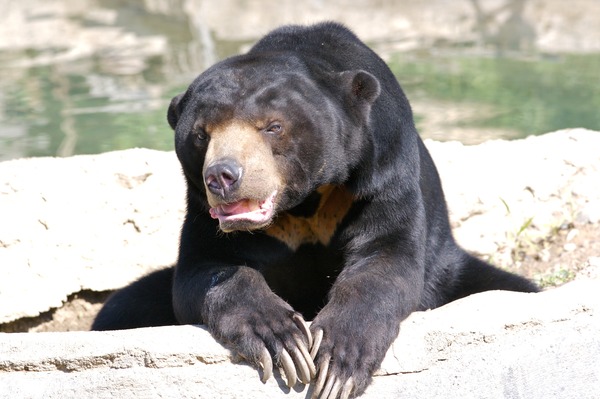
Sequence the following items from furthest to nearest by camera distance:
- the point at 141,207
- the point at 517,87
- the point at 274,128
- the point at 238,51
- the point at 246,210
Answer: the point at 238,51, the point at 517,87, the point at 141,207, the point at 274,128, the point at 246,210

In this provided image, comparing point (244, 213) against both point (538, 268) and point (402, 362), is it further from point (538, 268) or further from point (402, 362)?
point (538, 268)

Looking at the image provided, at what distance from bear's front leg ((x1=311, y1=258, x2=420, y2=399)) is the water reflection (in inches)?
253

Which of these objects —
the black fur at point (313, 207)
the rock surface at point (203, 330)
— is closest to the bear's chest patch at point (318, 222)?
the black fur at point (313, 207)

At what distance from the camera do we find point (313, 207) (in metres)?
4.83

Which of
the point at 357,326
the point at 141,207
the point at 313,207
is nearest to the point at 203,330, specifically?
the point at 357,326

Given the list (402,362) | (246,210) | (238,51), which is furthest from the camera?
(238,51)

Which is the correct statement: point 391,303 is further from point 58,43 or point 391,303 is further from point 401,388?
point 58,43

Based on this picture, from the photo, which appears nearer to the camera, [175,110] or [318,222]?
[175,110]

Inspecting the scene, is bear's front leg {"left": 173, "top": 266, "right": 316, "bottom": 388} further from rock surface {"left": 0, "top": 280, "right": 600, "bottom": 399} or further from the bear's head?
the bear's head

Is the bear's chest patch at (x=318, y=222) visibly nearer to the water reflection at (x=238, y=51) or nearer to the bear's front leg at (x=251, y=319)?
the bear's front leg at (x=251, y=319)

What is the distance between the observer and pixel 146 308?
5.80 m

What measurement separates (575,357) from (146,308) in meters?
2.69

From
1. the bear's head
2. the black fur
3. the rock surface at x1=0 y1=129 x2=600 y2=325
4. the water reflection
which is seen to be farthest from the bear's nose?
the water reflection

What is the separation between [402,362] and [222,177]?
101cm
